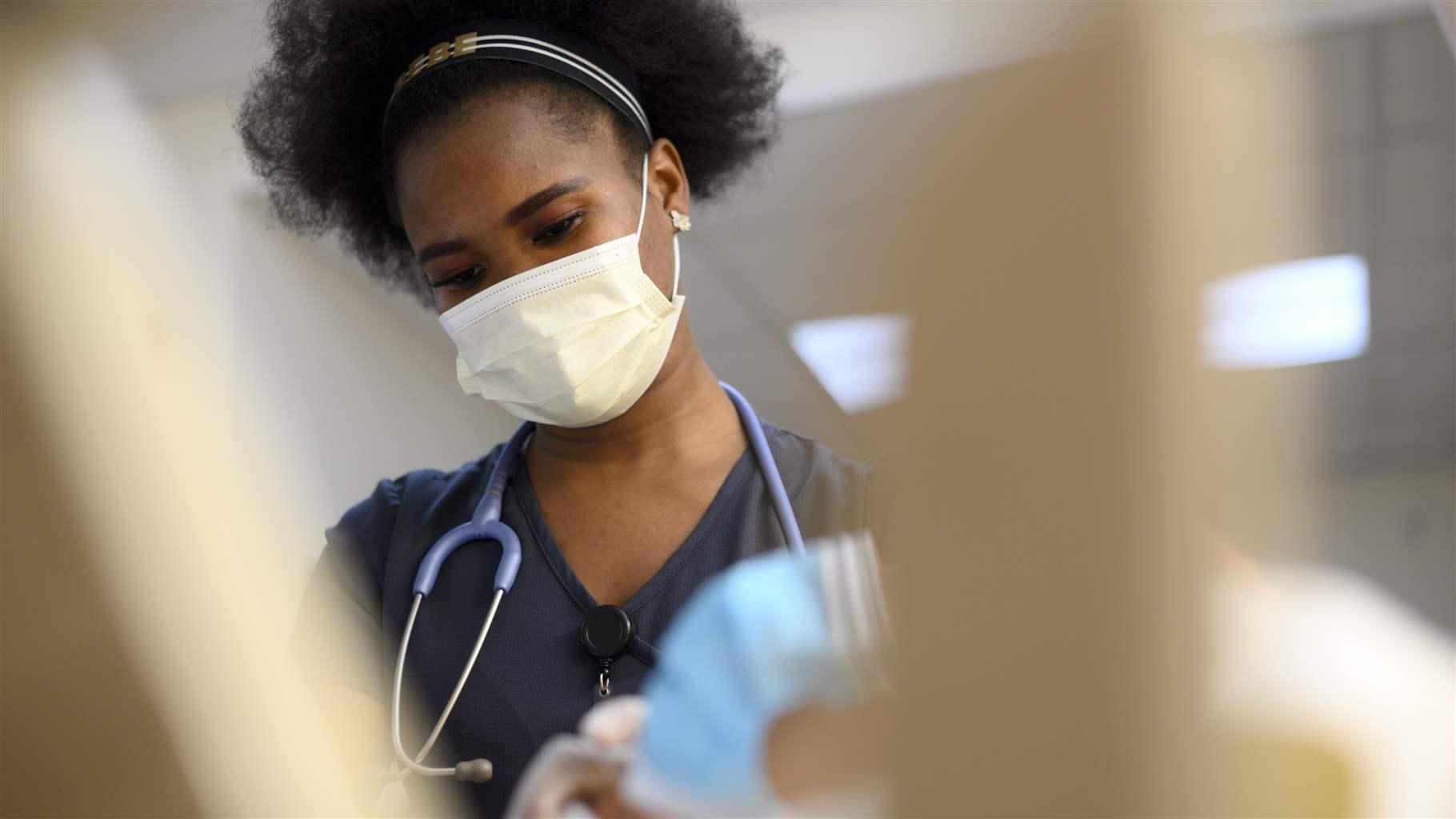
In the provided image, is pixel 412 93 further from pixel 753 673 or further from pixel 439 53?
pixel 753 673

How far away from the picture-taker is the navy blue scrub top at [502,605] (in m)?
0.73

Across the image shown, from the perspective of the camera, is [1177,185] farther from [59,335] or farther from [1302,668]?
[59,335]

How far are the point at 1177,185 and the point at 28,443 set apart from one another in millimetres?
271

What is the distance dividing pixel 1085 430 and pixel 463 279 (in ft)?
2.48

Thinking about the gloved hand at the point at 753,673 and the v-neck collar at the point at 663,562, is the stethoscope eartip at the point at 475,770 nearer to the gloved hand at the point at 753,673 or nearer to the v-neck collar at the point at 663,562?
the v-neck collar at the point at 663,562

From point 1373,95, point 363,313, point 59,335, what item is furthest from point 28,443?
point 1373,95

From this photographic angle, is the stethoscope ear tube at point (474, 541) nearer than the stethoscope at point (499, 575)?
No

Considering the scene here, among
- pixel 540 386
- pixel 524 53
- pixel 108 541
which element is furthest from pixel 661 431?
pixel 108 541

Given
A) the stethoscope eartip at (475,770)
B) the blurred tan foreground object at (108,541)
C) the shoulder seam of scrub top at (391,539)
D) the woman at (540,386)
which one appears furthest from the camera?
the shoulder seam of scrub top at (391,539)

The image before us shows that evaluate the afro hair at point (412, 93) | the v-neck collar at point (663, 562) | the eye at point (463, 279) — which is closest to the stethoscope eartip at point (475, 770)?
the v-neck collar at point (663, 562)

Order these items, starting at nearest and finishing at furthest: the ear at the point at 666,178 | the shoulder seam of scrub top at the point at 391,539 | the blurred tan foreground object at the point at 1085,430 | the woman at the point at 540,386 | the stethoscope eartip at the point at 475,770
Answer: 1. the blurred tan foreground object at the point at 1085,430
2. the stethoscope eartip at the point at 475,770
3. the woman at the point at 540,386
4. the shoulder seam of scrub top at the point at 391,539
5. the ear at the point at 666,178

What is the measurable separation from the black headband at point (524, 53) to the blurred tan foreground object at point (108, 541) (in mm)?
618

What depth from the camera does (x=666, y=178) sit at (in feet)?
3.31

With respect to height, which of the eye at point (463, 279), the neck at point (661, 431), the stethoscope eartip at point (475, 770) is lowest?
the stethoscope eartip at point (475, 770)
